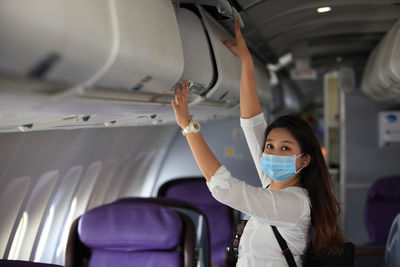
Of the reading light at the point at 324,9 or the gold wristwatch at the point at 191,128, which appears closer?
the gold wristwatch at the point at 191,128

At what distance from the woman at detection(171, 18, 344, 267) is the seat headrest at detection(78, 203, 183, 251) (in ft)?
2.61

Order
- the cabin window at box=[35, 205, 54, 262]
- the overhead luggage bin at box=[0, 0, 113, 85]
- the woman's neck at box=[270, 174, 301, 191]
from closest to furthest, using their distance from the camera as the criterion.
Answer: the overhead luggage bin at box=[0, 0, 113, 85] → the woman's neck at box=[270, 174, 301, 191] → the cabin window at box=[35, 205, 54, 262]

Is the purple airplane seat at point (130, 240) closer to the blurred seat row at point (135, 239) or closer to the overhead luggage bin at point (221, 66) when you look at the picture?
the blurred seat row at point (135, 239)

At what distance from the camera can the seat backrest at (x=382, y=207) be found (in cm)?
538

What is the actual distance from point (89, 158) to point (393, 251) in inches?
118

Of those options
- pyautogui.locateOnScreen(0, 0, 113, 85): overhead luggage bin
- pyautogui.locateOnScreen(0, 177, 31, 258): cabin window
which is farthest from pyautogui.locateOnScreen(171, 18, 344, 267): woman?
pyautogui.locateOnScreen(0, 177, 31, 258): cabin window

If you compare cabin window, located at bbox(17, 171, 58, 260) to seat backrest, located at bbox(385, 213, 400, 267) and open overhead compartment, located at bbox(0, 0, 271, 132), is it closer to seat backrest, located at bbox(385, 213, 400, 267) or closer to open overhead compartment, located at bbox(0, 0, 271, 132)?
open overhead compartment, located at bbox(0, 0, 271, 132)

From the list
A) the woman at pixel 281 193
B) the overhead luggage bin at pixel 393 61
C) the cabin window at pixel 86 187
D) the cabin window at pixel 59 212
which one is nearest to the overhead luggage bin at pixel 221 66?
the woman at pixel 281 193

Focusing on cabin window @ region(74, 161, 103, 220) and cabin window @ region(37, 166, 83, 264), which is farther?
cabin window @ region(74, 161, 103, 220)

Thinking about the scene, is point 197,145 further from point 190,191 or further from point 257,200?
point 190,191

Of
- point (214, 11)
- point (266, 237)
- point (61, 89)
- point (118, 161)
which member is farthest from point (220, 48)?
point (118, 161)

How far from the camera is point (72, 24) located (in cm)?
122

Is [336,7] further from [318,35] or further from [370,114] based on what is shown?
[370,114]

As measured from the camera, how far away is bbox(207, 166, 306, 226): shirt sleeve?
7.52 feet
